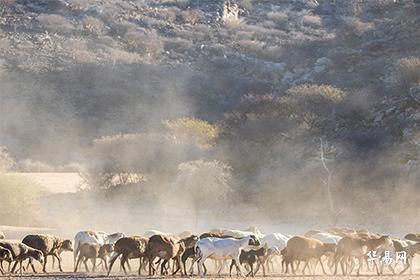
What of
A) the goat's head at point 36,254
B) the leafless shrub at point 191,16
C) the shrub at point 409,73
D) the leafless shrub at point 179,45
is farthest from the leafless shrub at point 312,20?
the goat's head at point 36,254

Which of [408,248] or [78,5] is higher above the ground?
[78,5]

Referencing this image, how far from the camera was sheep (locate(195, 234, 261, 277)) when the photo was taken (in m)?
22.1

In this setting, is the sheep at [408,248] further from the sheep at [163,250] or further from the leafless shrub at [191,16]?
the leafless shrub at [191,16]

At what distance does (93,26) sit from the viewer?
387 ft

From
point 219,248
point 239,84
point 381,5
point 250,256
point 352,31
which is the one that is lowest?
point 250,256

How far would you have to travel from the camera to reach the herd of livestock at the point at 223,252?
75.3ft

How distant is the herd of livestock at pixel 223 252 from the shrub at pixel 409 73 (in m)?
43.2

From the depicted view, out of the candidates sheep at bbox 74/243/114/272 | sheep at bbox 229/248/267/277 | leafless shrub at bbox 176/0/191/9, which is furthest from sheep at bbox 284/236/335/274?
leafless shrub at bbox 176/0/191/9

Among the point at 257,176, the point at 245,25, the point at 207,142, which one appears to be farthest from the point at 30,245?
the point at 245,25

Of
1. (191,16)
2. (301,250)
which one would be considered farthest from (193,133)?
(191,16)

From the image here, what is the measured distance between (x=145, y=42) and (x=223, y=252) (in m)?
94.6

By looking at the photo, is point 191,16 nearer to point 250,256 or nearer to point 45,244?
point 45,244

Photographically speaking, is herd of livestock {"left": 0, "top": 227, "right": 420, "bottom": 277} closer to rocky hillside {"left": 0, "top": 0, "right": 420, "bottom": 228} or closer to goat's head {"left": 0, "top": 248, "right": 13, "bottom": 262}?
goat's head {"left": 0, "top": 248, "right": 13, "bottom": 262}

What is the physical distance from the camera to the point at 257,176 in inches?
2245
